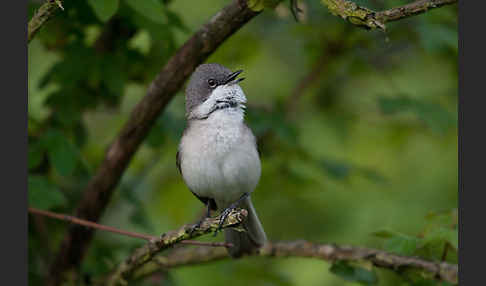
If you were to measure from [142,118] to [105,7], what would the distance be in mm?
1112

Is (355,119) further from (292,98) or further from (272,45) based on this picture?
(272,45)

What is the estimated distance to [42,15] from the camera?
378 cm

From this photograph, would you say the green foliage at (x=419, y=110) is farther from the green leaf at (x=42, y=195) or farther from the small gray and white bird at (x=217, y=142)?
the green leaf at (x=42, y=195)

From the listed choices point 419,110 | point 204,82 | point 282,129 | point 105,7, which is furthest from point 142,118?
point 419,110

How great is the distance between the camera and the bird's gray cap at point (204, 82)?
195 inches

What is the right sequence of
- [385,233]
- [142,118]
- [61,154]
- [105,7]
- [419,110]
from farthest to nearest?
[419,110]
[61,154]
[142,118]
[385,233]
[105,7]

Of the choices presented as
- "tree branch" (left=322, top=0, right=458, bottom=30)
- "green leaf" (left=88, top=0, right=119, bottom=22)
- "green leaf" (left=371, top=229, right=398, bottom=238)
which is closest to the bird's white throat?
"green leaf" (left=88, top=0, right=119, bottom=22)

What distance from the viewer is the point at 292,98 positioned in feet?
23.4

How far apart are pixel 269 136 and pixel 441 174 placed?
331 centimetres

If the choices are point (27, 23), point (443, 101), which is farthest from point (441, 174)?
point (27, 23)

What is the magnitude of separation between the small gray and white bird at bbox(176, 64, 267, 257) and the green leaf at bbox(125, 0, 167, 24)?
0.60m

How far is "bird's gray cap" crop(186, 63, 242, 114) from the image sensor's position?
496 cm

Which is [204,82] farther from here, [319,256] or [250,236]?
[319,256]

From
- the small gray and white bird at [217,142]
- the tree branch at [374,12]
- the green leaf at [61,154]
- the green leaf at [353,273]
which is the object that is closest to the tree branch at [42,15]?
the small gray and white bird at [217,142]
